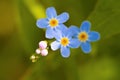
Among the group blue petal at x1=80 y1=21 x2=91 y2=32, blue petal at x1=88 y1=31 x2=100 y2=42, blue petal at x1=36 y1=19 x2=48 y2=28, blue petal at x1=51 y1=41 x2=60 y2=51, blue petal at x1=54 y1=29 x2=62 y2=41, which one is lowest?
blue petal at x1=51 y1=41 x2=60 y2=51

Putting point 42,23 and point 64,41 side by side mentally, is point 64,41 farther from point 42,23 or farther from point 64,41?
point 42,23

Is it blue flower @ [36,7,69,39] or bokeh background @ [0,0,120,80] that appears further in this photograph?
bokeh background @ [0,0,120,80]

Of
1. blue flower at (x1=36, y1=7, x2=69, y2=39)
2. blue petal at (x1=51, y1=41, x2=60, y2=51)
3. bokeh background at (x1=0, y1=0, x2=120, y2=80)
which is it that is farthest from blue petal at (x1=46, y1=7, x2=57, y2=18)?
bokeh background at (x1=0, y1=0, x2=120, y2=80)

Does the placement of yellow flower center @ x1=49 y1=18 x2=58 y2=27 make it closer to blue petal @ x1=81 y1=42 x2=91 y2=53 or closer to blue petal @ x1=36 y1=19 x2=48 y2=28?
blue petal @ x1=36 y1=19 x2=48 y2=28

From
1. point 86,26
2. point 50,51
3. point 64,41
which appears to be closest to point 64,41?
point 64,41

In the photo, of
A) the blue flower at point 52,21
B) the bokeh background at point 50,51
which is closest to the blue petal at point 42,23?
the blue flower at point 52,21

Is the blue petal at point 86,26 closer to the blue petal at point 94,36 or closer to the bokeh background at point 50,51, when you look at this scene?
the blue petal at point 94,36
